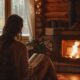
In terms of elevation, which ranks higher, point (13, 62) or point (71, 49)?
point (13, 62)

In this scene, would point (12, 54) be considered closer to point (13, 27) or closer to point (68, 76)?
point (13, 27)

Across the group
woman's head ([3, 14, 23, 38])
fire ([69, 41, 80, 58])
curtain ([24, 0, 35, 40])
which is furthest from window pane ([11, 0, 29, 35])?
woman's head ([3, 14, 23, 38])

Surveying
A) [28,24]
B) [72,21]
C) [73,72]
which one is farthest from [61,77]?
[28,24]

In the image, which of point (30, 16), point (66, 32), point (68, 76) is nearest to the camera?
point (68, 76)

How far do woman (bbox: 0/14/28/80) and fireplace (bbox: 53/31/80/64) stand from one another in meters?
3.24

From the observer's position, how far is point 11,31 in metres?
2.34

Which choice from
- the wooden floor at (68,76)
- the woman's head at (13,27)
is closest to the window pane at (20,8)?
the wooden floor at (68,76)

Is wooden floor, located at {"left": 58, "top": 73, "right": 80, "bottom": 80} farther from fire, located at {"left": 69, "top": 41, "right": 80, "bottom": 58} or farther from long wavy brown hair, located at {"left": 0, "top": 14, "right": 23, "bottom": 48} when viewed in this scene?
long wavy brown hair, located at {"left": 0, "top": 14, "right": 23, "bottom": 48}

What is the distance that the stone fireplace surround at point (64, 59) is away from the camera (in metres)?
5.50

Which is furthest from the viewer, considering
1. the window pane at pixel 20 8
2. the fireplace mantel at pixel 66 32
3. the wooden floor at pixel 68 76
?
the window pane at pixel 20 8

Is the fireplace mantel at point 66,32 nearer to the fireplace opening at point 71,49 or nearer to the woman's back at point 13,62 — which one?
the fireplace opening at point 71,49

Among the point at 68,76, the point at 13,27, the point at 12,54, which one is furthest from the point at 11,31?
the point at 68,76

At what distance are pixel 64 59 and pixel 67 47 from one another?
0.82 ft

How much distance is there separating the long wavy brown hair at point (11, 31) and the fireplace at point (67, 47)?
323 centimetres
